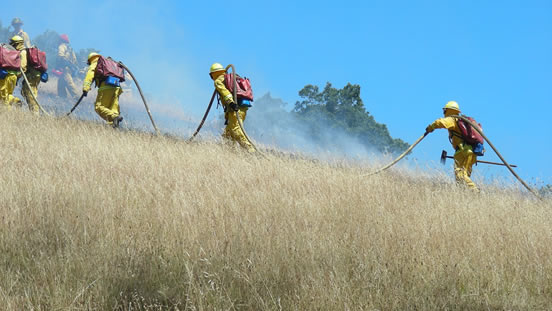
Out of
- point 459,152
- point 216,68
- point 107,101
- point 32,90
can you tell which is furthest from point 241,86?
point 32,90

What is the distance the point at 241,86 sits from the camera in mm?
10430

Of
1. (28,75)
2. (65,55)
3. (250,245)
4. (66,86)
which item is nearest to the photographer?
(250,245)

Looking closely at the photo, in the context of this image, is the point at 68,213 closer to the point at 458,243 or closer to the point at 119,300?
the point at 119,300

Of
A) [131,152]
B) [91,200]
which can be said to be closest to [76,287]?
[91,200]

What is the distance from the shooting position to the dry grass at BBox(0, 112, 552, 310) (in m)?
3.71

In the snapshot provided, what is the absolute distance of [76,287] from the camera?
373 centimetres

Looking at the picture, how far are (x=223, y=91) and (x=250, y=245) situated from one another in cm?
599

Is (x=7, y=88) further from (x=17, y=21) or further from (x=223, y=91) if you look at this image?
(x=17, y=21)

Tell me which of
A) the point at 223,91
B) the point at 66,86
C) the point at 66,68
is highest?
the point at 66,68

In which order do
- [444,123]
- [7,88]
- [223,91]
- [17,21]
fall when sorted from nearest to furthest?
1. [444,123]
2. [223,91]
3. [7,88]
4. [17,21]

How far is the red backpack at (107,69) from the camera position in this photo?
1164cm

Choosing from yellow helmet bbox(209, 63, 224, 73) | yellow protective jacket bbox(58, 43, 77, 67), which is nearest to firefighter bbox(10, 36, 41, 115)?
yellow helmet bbox(209, 63, 224, 73)

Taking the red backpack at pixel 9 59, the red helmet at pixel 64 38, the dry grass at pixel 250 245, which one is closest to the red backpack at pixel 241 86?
the dry grass at pixel 250 245

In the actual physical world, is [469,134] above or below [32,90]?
above
